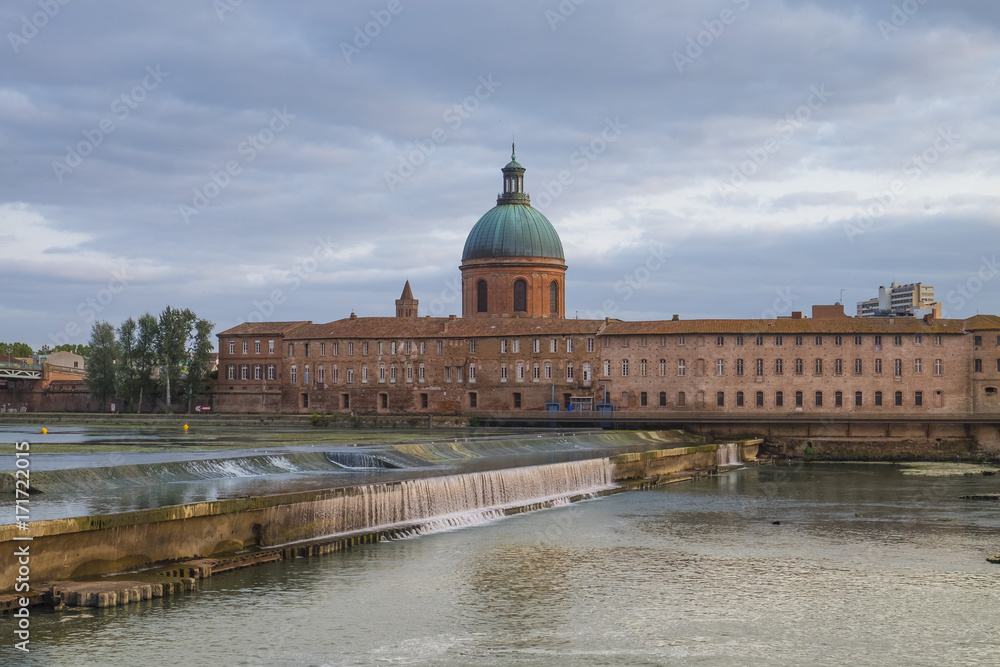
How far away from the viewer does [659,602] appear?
20031 millimetres

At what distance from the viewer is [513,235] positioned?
85.1m

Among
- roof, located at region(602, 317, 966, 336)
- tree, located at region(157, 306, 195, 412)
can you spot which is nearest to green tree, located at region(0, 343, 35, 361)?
tree, located at region(157, 306, 195, 412)

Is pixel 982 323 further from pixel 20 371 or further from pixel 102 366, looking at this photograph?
pixel 20 371

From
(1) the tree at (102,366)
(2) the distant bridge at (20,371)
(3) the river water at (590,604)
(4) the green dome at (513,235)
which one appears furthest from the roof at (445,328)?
(3) the river water at (590,604)

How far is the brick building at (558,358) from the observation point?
229 feet

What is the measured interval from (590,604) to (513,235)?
66426 mm

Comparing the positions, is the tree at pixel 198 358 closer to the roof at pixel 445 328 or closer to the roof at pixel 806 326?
the roof at pixel 445 328

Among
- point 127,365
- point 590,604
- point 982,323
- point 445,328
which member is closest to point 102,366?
point 127,365

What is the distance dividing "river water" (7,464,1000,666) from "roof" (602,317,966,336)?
134 feet

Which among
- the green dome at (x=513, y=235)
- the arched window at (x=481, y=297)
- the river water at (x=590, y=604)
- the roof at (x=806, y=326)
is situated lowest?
the river water at (x=590, y=604)

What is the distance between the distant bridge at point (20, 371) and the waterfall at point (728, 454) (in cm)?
6103

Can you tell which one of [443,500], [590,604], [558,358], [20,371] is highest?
[558,358]

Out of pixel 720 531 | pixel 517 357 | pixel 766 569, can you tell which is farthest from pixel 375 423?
pixel 766 569

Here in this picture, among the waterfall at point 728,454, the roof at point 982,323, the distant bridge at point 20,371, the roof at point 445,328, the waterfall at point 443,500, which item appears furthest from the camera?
the distant bridge at point 20,371
